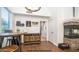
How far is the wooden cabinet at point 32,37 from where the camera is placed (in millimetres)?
1861

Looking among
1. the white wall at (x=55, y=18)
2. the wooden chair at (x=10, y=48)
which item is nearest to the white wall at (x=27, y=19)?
the white wall at (x=55, y=18)

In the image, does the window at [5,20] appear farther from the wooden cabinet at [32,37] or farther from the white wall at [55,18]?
the wooden cabinet at [32,37]

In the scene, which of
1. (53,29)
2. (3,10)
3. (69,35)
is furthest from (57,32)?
(3,10)

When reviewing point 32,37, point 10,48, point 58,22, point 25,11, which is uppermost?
point 25,11

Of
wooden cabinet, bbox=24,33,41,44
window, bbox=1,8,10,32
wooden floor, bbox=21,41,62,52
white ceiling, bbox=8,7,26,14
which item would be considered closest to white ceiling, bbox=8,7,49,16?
white ceiling, bbox=8,7,26,14

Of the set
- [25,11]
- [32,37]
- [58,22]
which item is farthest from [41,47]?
[25,11]

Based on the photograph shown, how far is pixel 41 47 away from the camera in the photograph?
1.87 m

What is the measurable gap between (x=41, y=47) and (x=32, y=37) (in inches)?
8.4

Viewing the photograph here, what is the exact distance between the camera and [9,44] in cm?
184

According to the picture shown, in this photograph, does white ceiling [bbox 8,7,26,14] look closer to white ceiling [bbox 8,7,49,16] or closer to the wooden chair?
white ceiling [bbox 8,7,49,16]

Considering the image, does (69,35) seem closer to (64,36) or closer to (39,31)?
(64,36)

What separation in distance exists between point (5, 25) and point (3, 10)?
243 millimetres

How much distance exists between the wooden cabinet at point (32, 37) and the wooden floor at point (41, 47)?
63mm

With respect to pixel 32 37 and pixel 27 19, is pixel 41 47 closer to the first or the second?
pixel 32 37
